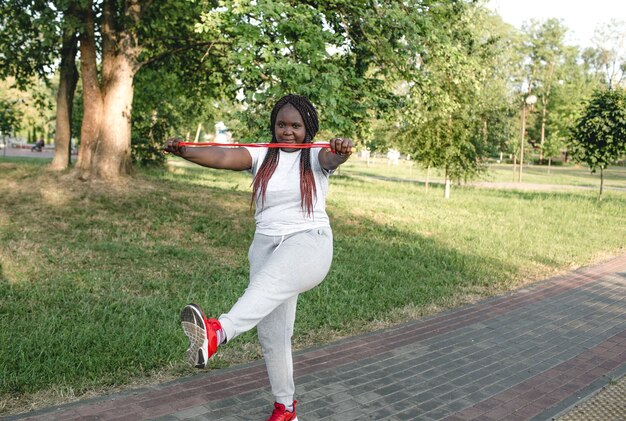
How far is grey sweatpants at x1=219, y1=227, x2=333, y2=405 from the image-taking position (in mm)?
2834

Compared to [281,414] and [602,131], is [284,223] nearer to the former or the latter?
[281,414]

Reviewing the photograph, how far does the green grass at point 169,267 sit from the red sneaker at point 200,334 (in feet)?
4.92

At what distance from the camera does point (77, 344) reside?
4.57 m

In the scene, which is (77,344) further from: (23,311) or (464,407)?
(464,407)

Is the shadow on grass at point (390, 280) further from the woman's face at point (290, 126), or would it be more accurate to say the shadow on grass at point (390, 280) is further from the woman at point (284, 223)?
the woman's face at point (290, 126)

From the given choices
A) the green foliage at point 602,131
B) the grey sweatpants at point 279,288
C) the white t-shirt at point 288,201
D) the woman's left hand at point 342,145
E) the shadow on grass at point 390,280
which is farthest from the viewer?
the green foliage at point 602,131

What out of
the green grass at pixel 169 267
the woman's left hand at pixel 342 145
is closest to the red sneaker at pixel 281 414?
the green grass at pixel 169 267

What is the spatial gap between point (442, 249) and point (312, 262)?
24.0ft

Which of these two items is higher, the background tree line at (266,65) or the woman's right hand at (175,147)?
the background tree line at (266,65)

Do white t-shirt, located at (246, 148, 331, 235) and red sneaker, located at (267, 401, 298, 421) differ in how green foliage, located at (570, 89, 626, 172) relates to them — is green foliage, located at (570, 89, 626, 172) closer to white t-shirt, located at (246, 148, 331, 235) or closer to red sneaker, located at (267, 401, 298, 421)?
white t-shirt, located at (246, 148, 331, 235)

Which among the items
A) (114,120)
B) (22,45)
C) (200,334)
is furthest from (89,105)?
(200,334)

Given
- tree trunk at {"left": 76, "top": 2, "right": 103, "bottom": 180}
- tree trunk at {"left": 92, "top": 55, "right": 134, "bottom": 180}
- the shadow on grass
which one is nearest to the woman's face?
the shadow on grass

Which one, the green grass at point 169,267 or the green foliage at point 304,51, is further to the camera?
the green foliage at point 304,51

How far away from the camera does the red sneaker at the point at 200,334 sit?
268cm
